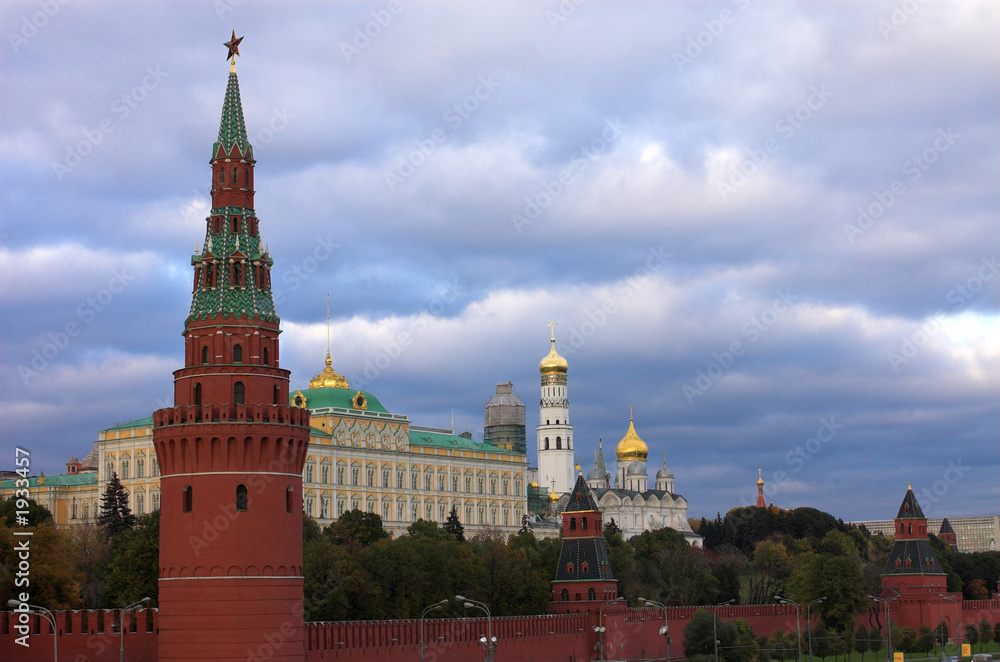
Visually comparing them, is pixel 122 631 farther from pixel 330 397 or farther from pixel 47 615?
pixel 330 397

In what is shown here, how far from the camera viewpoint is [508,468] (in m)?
172

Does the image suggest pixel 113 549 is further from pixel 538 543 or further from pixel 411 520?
pixel 411 520

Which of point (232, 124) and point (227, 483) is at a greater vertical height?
point (232, 124)

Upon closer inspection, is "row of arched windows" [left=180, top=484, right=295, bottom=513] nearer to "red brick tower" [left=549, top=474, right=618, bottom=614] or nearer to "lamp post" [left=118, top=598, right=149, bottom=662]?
"lamp post" [left=118, top=598, right=149, bottom=662]

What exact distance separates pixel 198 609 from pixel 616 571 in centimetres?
6351

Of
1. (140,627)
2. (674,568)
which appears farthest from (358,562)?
(674,568)

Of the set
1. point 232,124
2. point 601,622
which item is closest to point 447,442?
point 601,622

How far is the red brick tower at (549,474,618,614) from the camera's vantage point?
329 feet

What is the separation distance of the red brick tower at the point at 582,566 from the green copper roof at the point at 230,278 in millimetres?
43689

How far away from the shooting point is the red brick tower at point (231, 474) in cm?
5922

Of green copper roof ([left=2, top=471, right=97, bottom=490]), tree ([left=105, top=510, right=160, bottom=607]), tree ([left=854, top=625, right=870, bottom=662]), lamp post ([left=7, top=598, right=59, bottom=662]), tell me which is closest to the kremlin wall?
lamp post ([left=7, top=598, right=59, bottom=662])

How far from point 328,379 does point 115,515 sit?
132 feet

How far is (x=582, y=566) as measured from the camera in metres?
102

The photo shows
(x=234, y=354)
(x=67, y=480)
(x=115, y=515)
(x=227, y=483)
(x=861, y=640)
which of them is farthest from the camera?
(x=67, y=480)
